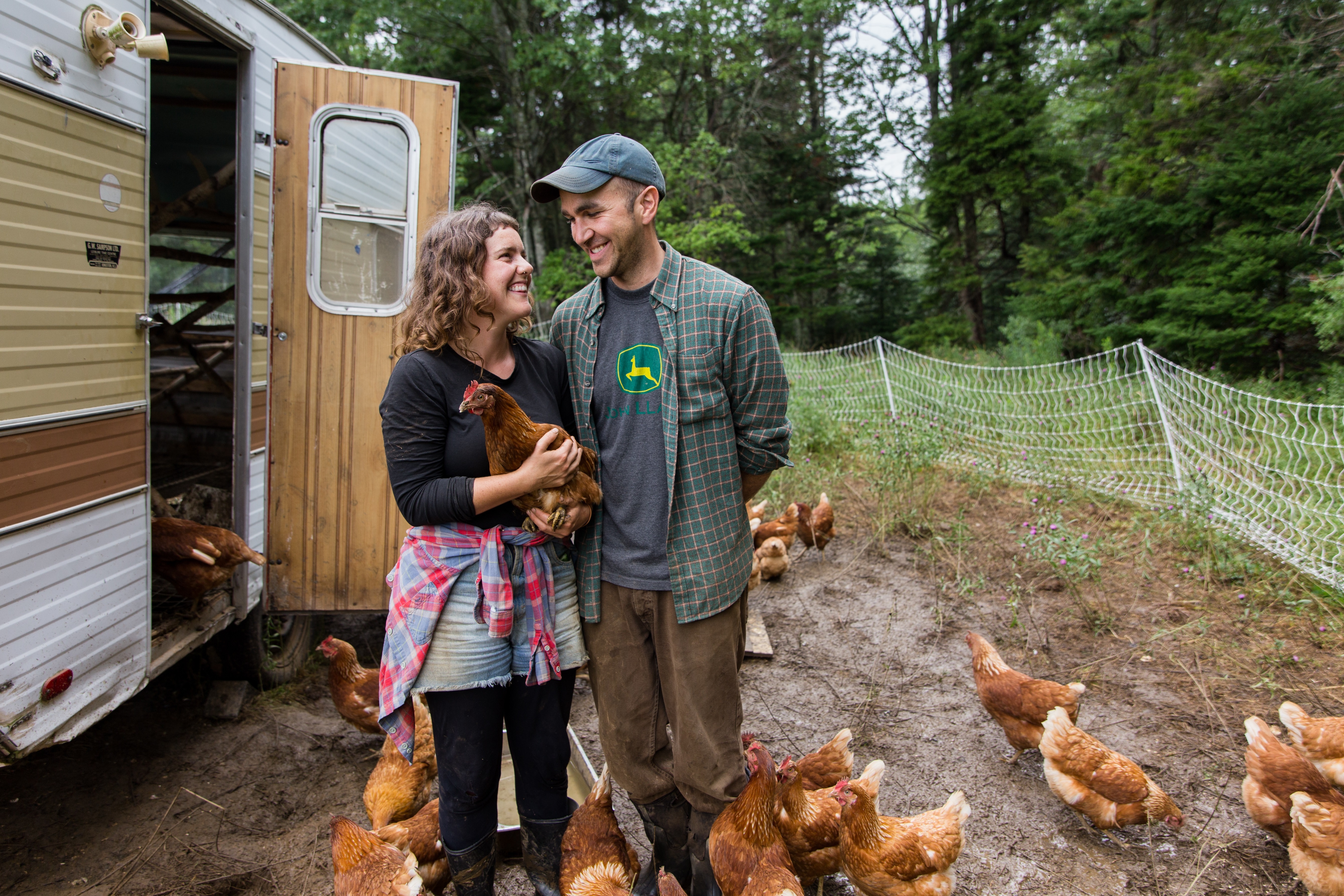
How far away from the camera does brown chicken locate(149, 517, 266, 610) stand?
10.3 feet

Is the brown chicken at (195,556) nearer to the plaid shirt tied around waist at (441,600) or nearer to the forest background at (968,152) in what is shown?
the plaid shirt tied around waist at (441,600)

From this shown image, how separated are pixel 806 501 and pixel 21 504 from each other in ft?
17.0

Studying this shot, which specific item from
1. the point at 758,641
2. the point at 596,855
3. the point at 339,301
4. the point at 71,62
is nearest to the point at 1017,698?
the point at 758,641

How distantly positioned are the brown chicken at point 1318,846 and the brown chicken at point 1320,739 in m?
0.25

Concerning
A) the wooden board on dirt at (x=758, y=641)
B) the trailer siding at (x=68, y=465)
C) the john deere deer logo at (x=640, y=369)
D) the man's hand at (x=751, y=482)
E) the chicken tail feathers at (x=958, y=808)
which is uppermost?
the john deere deer logo at (x=640, y=369)

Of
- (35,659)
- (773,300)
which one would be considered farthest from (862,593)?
(773,300)

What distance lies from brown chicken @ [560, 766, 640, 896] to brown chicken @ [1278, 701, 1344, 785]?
2.42 meters

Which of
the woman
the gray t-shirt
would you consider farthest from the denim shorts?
the gray t-shirt

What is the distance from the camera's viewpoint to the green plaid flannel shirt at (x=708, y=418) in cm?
188

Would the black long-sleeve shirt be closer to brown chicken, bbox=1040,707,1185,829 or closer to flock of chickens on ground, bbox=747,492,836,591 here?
brown chicken, bbox=1040,707,1185,829

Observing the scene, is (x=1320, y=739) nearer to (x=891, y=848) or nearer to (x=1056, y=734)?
(x=1056, y=734)

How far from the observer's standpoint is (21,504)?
212 cm

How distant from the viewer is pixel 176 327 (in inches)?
199

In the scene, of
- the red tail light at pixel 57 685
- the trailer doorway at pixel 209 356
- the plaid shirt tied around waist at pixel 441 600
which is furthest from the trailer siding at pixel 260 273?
the plaid shirt tied around waist at pixel 441 600
